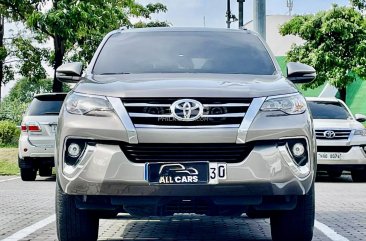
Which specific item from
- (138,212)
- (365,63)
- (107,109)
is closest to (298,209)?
(138,212)

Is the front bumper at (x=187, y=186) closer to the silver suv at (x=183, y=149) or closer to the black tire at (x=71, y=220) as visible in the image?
the silver suv at (x=183, y=149)

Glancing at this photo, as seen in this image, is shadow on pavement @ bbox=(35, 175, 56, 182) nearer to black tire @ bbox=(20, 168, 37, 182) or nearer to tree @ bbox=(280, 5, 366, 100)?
black tire @ bbox=(20, 168, 37, 182)

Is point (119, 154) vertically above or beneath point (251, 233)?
above

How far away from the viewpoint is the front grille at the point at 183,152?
5.83m

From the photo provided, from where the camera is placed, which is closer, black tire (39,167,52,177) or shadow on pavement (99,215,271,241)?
shadow on pavement (99,215,271,241)

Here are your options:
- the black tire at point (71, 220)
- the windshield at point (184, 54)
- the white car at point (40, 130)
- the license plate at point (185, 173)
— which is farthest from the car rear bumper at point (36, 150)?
the license plate at point (185, 173)

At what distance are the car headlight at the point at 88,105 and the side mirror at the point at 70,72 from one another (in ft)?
2.80

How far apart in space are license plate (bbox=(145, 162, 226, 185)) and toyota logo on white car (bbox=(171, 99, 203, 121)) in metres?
0.33

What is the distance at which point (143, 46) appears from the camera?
7477mm

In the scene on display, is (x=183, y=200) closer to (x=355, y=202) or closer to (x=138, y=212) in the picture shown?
(x=138, y=212)

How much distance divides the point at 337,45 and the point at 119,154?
88.1 feet

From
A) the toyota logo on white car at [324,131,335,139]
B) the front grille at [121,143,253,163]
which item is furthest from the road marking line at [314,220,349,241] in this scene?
the toyota logo on white car at [324,131,335,139]

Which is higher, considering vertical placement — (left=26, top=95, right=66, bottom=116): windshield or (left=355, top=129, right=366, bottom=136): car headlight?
(left=26, top=95, right=66, bottom=116): windshield

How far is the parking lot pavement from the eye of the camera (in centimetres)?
763
